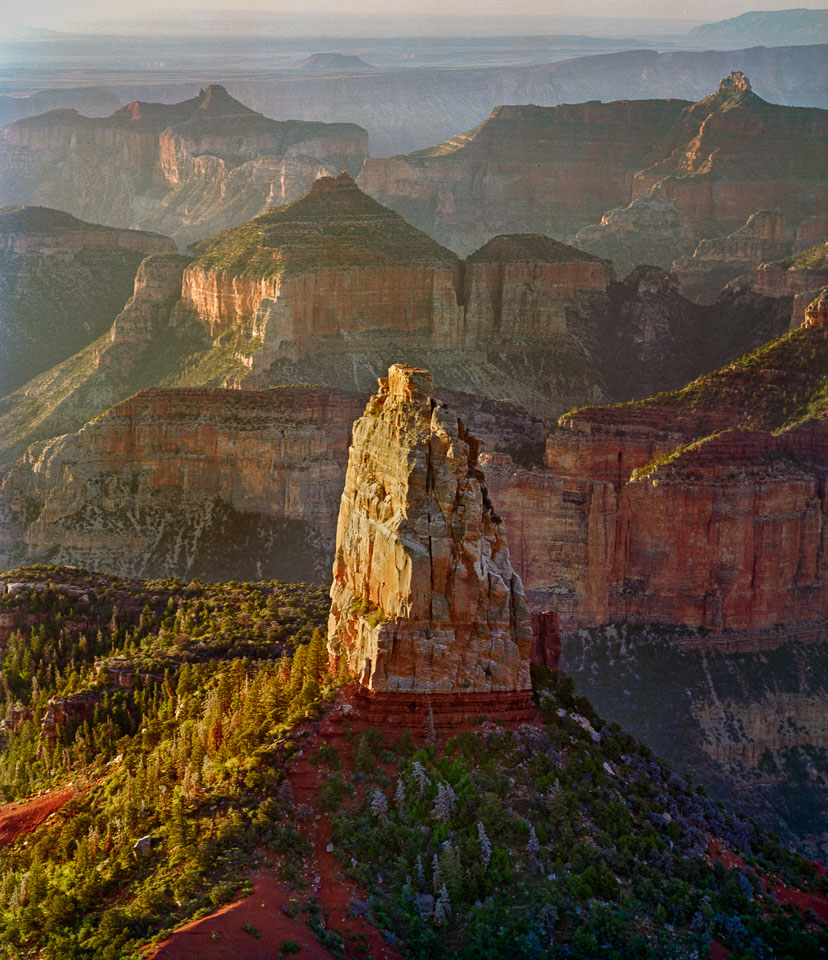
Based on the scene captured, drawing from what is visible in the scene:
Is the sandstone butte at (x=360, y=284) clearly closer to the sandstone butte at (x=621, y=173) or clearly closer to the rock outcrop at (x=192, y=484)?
the rock outcrop at (x=192, y=484)

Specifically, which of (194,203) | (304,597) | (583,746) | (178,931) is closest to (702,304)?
(194,203)

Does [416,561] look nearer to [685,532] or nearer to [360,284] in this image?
[685,532]

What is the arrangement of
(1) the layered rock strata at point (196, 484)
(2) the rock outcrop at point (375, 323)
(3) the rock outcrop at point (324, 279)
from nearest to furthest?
(1) the layered rock strata at point (196, 484) < (3) the rock outcrop at point (324, 279) < (2) the rock outcrop at point (375, 323)

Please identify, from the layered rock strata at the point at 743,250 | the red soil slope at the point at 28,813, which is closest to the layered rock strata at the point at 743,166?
the layered rock strata at the point at 743,250

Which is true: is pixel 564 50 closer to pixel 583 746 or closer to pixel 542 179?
pixel 542 179

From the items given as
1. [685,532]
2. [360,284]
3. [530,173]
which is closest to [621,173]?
[530,173]
